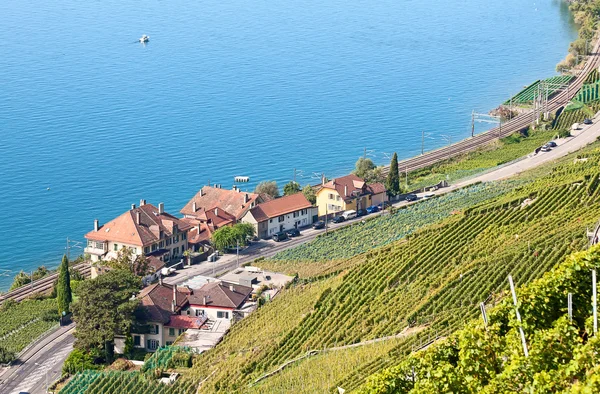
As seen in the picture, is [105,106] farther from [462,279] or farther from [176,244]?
[462,279]

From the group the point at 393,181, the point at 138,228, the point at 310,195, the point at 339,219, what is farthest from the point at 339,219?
the point at 138,228

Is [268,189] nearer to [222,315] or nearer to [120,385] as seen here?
[222,315]

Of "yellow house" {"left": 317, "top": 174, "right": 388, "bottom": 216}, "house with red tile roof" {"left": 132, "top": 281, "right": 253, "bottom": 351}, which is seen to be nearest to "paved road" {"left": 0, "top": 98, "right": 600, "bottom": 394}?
"yellow house" {"left": 317, "top": 174, "right": 388, "bottom": 216}

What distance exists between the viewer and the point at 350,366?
1565 inches

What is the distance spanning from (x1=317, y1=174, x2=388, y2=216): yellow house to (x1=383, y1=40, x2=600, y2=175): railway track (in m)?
9.41

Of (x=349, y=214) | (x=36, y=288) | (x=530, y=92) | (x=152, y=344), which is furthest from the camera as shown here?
Answer: (x=530, y=92)

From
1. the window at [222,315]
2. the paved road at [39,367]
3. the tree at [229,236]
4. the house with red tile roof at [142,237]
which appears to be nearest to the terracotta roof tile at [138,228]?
the house with red tile roof at [142,237]

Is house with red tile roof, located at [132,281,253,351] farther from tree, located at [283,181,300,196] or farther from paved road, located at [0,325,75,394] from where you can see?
tree, located at [283,181,300,196]

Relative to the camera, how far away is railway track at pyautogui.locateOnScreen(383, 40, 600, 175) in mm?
94625

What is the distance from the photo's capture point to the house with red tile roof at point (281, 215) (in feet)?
240

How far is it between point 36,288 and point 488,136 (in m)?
54.3

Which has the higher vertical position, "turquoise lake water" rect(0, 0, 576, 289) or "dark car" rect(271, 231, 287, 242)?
"turquoise lake water" rect(0, 0, 576, 289)

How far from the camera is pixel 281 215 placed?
74.2 meters

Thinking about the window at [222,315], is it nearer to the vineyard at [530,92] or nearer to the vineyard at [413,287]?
the vineyard at [413,287]
